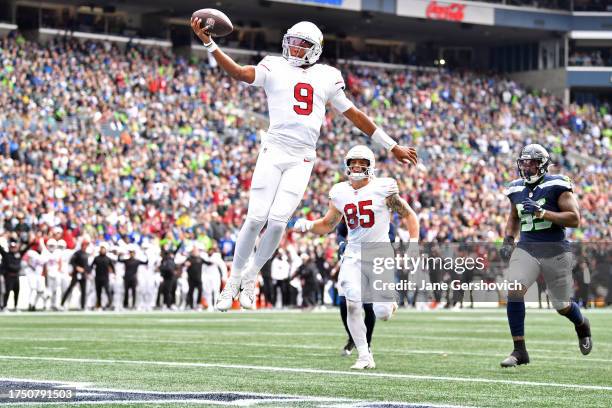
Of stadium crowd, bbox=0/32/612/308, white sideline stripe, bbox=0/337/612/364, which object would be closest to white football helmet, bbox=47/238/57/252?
stadium crowd, bbox=0/32/612/308

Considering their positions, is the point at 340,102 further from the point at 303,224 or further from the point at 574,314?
the point at 574,314

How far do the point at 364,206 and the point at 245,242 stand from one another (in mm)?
2884

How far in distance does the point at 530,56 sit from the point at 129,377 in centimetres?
4226

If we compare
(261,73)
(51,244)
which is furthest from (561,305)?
(51,244)

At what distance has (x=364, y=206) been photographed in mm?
10828

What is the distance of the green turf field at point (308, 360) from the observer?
8.01 metres

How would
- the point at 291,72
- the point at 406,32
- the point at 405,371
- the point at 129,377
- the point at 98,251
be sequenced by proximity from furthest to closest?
the point at 406,32 < the point at 98,251 < the point at 405,371 < the point at 129,377 < the point at 291,72

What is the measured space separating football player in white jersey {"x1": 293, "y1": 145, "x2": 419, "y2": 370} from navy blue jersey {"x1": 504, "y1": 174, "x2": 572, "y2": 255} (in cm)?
95

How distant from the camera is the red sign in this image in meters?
43.4

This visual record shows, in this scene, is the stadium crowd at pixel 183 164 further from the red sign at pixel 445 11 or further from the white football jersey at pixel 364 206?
the white football jersey at pixel 364 206

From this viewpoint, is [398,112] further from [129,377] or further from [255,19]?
[129,377]

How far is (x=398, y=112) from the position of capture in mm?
38062

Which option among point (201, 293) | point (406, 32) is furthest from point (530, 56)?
point (201, 293)

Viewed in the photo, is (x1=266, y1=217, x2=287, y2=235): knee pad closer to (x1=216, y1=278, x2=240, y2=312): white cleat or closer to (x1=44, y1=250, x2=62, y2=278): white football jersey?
(x1=216, y1=278, x2=240, y2=312): white cleat
